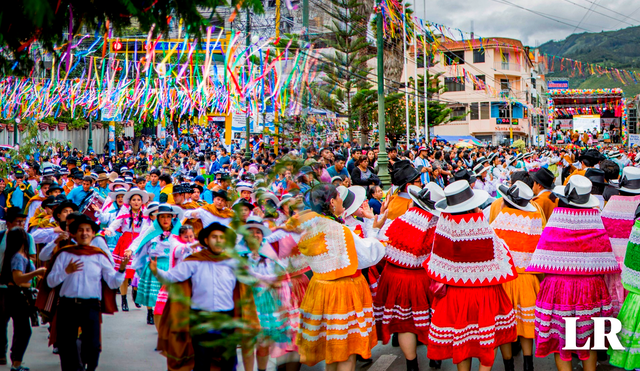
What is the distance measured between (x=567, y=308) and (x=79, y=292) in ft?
12.9

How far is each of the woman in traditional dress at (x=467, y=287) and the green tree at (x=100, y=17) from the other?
7.64ft

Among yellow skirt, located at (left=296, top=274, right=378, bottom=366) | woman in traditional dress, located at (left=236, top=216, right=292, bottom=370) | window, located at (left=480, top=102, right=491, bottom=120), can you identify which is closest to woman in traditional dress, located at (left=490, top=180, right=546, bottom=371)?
yellow skirt, located at (left=296, top=274, right=378, bottom=366)

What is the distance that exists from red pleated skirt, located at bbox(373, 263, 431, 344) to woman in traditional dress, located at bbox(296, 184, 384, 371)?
1.91 feet

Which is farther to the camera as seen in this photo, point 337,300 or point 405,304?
point 405,304

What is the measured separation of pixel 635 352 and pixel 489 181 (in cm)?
852

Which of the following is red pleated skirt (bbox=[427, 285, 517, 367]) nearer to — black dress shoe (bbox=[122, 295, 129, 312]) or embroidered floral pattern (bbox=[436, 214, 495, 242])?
embroidered floral pattern (bbox=[436, 214, 495, 242])

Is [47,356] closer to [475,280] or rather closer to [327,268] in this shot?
[327,268]

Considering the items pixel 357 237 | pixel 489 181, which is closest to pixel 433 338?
pixel 357 237

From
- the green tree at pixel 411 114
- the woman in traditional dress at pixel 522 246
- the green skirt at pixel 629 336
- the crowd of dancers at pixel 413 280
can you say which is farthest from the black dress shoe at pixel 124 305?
the green tree at pixel 411 114

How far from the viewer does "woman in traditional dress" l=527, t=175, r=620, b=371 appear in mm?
4945

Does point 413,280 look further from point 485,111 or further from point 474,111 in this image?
point 474,111

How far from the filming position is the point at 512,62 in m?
57.0

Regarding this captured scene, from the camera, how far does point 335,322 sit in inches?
194

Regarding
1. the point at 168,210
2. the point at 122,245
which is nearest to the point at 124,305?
the point at 122,245
